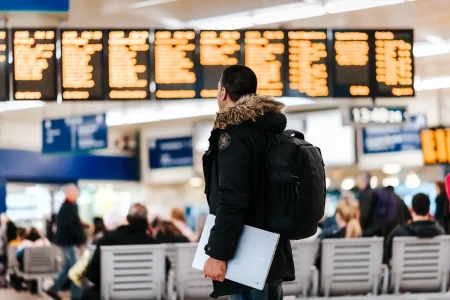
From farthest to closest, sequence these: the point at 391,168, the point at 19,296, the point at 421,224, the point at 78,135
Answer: the point at 391,168 < the point at 78,135 < the point at 19,296 < the point at 421,224

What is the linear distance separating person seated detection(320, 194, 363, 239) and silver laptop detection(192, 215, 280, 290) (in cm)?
739

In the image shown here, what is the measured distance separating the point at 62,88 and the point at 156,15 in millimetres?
3311

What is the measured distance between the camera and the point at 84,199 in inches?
1139

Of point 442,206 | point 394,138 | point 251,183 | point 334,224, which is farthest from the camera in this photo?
point 394,138

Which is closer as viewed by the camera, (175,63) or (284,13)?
(175,63)

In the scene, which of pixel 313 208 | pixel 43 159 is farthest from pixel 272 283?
pixel 43 159

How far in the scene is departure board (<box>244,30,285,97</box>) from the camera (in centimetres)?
1031

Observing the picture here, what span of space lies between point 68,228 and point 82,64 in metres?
3.34

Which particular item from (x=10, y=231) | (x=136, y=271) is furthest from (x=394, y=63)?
(x=10, y=231)

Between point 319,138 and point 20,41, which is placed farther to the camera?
point 319,138

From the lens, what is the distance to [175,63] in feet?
33.7

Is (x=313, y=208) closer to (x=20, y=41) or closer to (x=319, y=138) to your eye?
(x=20, y=41)

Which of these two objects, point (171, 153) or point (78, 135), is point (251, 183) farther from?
point (171, 153)

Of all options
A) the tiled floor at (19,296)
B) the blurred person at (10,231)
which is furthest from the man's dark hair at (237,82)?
the blurred person at (10,231)
